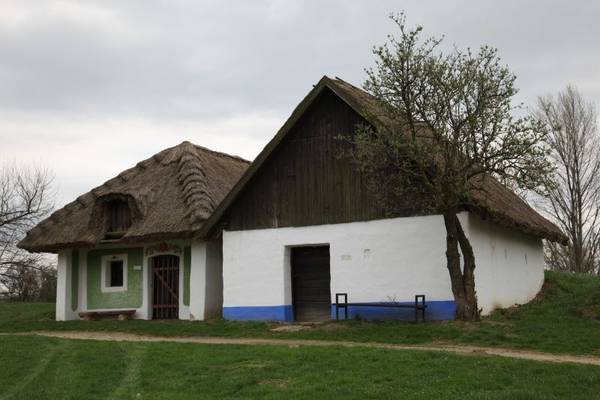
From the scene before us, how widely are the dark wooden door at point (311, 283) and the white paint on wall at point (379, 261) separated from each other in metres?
0.33

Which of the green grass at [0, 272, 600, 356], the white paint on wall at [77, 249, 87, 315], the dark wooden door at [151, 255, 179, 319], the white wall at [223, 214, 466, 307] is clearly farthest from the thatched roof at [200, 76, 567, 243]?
the white paint on wall at [77, 249, 87, 315]

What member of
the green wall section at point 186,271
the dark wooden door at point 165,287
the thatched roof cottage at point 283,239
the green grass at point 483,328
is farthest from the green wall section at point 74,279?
the green wall section at point 186,271

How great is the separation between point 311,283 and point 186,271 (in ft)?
14.7

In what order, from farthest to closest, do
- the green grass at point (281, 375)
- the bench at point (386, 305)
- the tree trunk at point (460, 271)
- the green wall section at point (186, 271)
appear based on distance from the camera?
the green wall section at point (186, 271) < the bench at point (386, 305) < the tree trunk at point (460, 271) < the green grass at point (281, 375)

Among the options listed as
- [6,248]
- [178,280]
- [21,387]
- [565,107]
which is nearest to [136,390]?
[21,387]

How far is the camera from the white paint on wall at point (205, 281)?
22.0 m

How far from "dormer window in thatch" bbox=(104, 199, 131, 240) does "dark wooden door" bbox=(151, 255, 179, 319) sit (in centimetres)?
138

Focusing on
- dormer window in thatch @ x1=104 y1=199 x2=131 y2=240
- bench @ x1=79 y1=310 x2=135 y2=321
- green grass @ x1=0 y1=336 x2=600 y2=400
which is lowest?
green grass @ x1=0 y1=336 x2=600 y2=400

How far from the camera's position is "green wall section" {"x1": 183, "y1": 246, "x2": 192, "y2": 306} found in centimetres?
2266

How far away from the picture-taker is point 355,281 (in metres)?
19.1

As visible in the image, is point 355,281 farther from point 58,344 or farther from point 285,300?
point 58,344

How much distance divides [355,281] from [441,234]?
2.61 meters

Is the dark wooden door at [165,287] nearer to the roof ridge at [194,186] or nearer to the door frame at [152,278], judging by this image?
the door frame at [152,278]

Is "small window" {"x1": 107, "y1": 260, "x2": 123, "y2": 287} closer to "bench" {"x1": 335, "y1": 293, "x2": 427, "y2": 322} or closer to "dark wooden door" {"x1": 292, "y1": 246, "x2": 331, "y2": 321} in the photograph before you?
"dark wooden door" {"x1": 292, "y1": 246, "x2": 331, "y2": 321}
